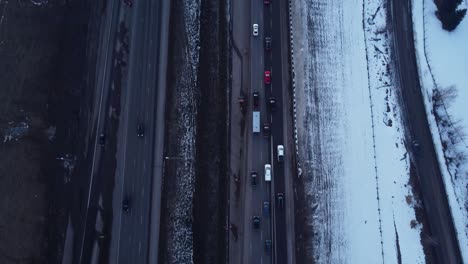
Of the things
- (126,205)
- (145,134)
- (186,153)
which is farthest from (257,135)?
(126,205)

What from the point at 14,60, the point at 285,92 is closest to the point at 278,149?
the point at 285,92

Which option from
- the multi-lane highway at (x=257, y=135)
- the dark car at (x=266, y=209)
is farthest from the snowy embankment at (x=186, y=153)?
the dark car at (x=266, y=209)

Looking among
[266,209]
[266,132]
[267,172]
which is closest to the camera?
[266,209]

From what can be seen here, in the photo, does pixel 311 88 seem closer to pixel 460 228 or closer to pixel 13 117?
pixel 460 228

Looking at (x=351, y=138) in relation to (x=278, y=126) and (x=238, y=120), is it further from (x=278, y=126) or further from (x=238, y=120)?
(x=238, y=120)

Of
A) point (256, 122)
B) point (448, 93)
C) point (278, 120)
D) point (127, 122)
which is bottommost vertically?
point (256, 122)

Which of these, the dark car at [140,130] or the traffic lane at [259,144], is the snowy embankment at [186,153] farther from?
the traffic lane at [259,144]
